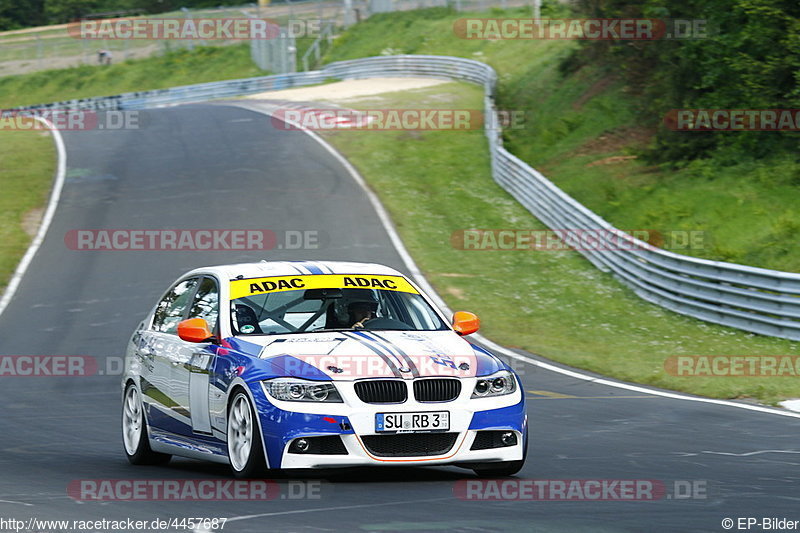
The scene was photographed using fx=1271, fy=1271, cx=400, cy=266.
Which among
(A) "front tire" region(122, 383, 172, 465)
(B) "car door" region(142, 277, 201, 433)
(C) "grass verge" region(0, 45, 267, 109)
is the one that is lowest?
(C) "grass verge" region(0, 45, 267, 109)

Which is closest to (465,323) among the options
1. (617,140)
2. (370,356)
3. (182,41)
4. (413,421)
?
(370,356)

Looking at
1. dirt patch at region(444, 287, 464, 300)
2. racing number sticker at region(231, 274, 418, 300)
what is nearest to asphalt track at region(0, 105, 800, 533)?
racing number sticker at region(231, 274, 418, 300)

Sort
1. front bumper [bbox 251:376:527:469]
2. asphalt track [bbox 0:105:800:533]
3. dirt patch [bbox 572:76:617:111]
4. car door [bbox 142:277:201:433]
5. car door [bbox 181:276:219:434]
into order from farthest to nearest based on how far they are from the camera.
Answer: dirt patch [bbox 572:76:617:111] → car door [bbox 142:277:201:433] → car door [bbox 181:276:219:434] → front bumper [bbox 251:376:527:469] → asphalt track [bbox 0:105:800:533]

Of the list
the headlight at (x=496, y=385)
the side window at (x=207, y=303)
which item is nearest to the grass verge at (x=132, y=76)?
the side window at (x=207, y=303)

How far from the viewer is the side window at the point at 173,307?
33.1 feet

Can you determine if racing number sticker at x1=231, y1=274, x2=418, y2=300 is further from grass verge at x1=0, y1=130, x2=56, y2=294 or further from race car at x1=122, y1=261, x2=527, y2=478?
grass verge at x1=0, y1=130, x2=56, y2=294

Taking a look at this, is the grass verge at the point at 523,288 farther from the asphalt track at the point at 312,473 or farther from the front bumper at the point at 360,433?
the front bumper at the point at 360,433

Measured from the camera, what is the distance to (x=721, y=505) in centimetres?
744

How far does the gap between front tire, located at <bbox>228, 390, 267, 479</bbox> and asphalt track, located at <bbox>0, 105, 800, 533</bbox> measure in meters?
0.24

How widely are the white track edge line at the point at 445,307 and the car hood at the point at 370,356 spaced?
17.7ft

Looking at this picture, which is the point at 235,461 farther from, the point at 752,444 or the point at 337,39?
the point at 337,39

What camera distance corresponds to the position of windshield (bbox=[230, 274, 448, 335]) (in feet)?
30.4

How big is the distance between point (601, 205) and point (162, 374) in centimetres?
2135

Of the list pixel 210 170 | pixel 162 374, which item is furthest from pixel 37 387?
pixel 210 170
